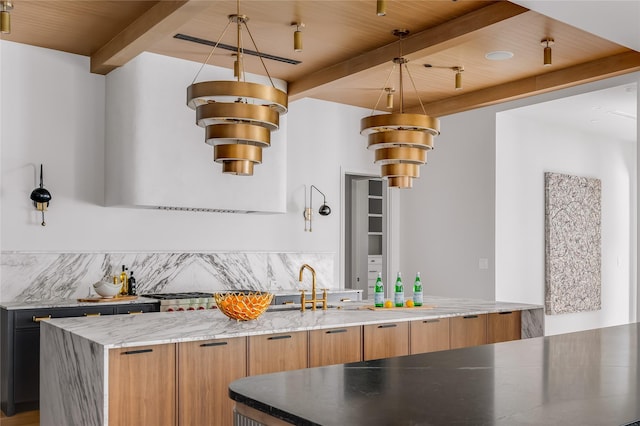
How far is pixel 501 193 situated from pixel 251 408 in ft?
19.2

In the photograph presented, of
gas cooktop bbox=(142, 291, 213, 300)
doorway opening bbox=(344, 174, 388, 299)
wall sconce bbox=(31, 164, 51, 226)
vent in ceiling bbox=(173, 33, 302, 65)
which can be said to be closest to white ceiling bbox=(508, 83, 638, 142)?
doorway opening bbox=(344, 174, 388, 299)

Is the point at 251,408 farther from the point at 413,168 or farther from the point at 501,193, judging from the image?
the point at 501,193

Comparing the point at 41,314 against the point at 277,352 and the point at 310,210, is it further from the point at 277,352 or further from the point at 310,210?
the point at 310,210

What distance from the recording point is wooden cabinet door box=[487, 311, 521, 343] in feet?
15.6

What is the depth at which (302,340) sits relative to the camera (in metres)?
3.67

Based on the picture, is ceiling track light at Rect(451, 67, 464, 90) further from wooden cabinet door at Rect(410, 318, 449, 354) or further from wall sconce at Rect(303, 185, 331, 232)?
wooden cabinet door at Rect(410, 318, 449, 354)

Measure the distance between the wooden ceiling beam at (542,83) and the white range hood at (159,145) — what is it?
255cm

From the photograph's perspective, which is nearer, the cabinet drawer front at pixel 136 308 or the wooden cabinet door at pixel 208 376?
the wooden cabinet door at pixel 208 376

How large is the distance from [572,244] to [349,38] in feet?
14.2

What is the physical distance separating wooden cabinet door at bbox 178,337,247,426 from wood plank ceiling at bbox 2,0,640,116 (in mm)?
2098

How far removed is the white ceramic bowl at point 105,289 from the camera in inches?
205

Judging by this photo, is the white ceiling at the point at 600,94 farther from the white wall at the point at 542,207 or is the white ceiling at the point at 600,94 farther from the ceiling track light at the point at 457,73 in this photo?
the ceiling track light at the point at 457,73

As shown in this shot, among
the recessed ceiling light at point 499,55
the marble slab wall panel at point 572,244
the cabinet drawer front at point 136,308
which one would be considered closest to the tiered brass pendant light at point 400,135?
the recessed ceiling light at point 499,55

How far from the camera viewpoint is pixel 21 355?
478 centimetres
